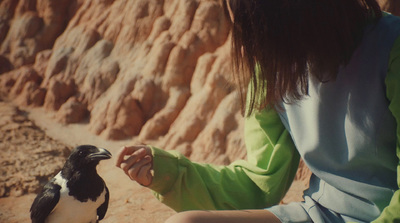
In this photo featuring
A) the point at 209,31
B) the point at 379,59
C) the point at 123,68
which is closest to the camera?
the point at 379,59

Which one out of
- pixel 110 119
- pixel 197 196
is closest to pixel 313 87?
pixel 197 196

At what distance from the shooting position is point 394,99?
1494mm

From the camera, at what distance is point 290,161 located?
2076 mm

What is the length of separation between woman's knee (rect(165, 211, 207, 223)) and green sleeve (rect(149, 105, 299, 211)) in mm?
331

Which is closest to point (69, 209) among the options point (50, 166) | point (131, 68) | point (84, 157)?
point (84, 157)

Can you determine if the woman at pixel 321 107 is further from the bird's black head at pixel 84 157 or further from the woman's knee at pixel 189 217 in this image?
the bird's black head at pixel 84 157

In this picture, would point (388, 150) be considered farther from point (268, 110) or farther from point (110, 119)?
point (110, 119)

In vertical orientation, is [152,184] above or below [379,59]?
below

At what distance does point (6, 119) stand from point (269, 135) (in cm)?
532

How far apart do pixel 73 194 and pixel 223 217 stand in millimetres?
1906

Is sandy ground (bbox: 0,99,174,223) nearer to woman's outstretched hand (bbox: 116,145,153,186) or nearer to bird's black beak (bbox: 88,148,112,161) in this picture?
bird's black beak (bbox: 88,148,112,161)

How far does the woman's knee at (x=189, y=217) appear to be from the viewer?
1.63 metres

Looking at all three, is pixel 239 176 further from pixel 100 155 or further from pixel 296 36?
pixel 100 155

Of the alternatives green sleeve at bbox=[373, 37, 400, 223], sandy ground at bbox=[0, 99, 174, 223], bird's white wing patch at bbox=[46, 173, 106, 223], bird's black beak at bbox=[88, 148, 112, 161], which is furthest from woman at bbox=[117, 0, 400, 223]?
sandy ground at bbox=[0, 99, 174, 223]
